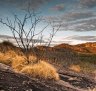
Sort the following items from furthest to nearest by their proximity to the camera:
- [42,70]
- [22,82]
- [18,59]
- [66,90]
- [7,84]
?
[18,59] < [42,70] < [66,90] < [22,82] < [7,84]

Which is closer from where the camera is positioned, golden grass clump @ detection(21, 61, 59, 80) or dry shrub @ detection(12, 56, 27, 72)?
golden grass clump @ detection(21, 61, 59, 80)

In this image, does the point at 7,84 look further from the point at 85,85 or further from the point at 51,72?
the point at 85,85

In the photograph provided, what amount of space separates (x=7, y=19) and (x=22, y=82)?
10.2 metres

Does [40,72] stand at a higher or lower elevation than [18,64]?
lower

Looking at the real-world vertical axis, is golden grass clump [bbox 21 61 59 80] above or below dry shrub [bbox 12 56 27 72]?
below

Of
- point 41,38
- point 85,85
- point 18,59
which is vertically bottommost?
point 85,85

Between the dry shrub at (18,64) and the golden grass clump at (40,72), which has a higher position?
the dry shrub at (18,64)

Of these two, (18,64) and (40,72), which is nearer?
(40,72)

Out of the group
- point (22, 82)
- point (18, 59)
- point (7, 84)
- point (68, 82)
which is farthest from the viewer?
point (18, 59)

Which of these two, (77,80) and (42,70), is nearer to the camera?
(42,70)

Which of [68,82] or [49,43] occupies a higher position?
[49,43]

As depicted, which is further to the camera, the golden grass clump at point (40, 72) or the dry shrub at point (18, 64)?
the dry shrub at point (18, 64)

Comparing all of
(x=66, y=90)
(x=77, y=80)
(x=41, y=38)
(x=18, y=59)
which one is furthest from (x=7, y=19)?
(x=66, y=90)

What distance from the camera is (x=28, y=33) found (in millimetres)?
18906
